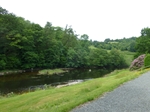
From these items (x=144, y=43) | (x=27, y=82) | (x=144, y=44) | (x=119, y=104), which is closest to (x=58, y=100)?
(x=119, y=104)

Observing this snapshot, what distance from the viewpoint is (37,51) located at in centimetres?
6356

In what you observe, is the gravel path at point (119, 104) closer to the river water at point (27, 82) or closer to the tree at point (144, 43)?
the river water at point (27, 82)

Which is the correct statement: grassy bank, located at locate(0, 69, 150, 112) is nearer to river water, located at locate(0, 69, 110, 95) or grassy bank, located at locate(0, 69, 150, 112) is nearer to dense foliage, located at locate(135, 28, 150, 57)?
river water, located at locate(0, 69, 110, 95)

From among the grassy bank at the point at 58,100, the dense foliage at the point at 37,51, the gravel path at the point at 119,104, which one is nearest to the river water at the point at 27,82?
the dense foliage at the point at 37,51

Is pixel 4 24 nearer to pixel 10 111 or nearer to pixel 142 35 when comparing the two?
pixel 142 35

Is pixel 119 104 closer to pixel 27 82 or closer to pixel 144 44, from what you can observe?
pixel 27 82

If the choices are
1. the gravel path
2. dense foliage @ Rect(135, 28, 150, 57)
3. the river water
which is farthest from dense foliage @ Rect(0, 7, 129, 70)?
the gravel path

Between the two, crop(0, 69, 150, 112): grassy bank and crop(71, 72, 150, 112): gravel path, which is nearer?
crop(71, 72, 150, 112): gravel path

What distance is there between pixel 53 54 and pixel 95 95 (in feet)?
179

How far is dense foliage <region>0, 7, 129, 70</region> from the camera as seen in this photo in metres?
54.8

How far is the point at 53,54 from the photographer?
65.2m

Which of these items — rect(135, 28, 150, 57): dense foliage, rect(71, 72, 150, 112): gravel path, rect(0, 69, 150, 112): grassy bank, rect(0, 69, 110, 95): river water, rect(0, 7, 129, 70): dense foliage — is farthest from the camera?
rect(135, 28, 150, 57): dense foliage

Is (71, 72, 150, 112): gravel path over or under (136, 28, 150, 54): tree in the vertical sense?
under

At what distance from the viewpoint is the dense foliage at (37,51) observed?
5481 centimetres
